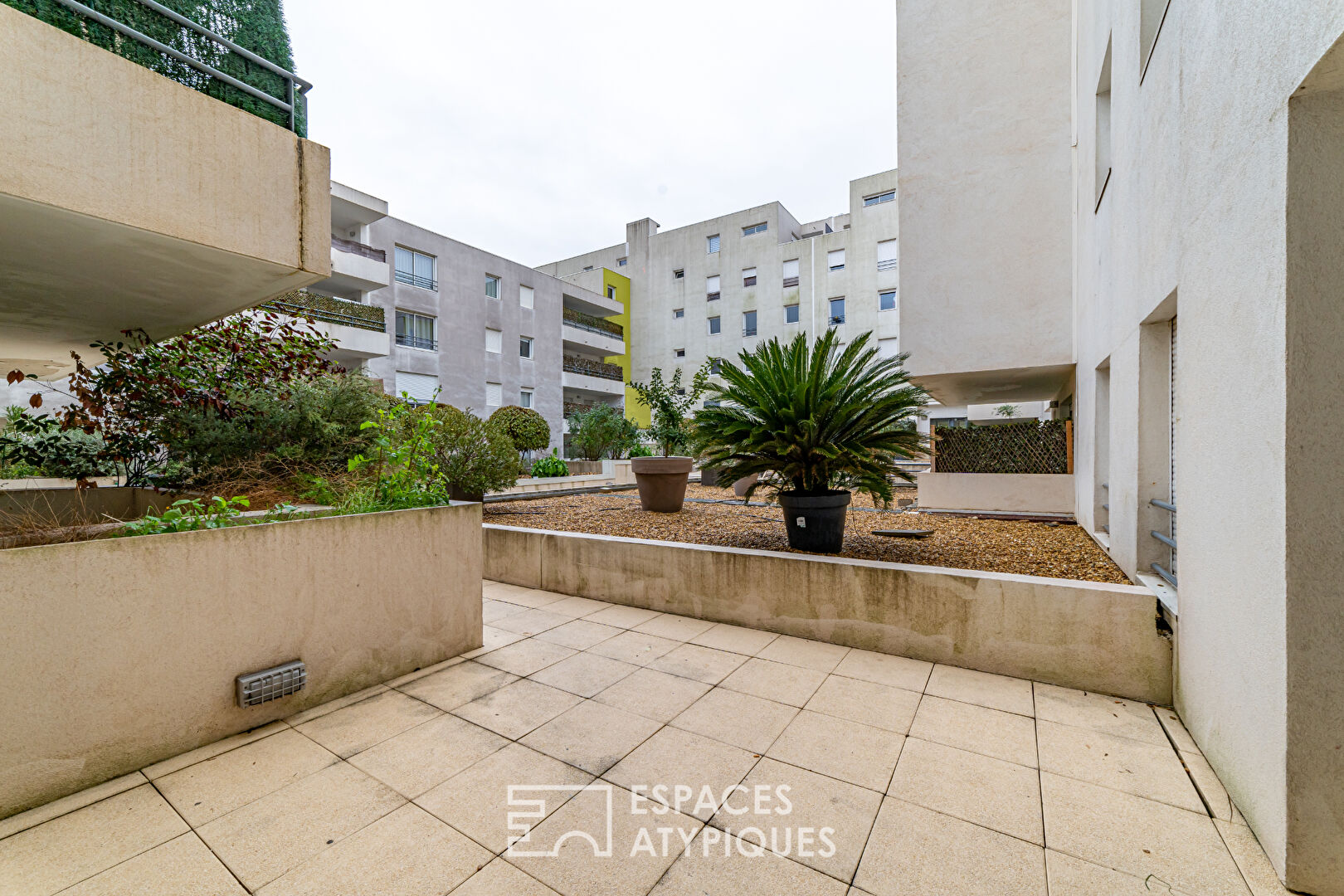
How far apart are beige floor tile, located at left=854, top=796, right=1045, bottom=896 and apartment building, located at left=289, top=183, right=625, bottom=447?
556 inches

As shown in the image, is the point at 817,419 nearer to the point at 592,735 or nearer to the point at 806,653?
the point at 806,653

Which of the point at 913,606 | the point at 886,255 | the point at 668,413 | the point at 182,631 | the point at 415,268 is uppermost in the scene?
the point at 886,255

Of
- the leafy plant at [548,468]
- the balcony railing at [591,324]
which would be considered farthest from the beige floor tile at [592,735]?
the balcony railing at [591,324]

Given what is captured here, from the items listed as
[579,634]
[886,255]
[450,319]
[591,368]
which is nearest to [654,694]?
[579,634]

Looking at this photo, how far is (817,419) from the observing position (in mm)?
4805

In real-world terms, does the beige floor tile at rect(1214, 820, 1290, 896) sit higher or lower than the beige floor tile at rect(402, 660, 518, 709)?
higher

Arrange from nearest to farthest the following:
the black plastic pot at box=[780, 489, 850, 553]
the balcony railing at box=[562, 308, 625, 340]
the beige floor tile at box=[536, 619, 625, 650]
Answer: the beige floor tile at box=[536, 619, 625, 650] < the black plastic pot at box=[780, 489, 850, 553] < the balcony railing at box=[562, 308, 625, 340]

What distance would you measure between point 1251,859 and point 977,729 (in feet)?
3.46

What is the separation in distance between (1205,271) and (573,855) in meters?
3.95

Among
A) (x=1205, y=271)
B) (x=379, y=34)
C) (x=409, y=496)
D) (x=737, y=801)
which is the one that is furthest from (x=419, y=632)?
(x=379, y=34)

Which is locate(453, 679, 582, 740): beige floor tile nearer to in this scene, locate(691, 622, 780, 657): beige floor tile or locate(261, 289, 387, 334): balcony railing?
locate(691, 622, 780, 657): beige floor tile

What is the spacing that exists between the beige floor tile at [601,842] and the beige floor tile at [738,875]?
0.20 ft

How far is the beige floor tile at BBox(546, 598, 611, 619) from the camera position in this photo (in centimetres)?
499

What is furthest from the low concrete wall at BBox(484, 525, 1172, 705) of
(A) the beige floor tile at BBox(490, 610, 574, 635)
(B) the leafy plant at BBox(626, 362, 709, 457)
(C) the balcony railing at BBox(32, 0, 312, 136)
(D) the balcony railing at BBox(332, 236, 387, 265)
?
(D) the balcony railing at BBox(332, 236, 387, 265)
